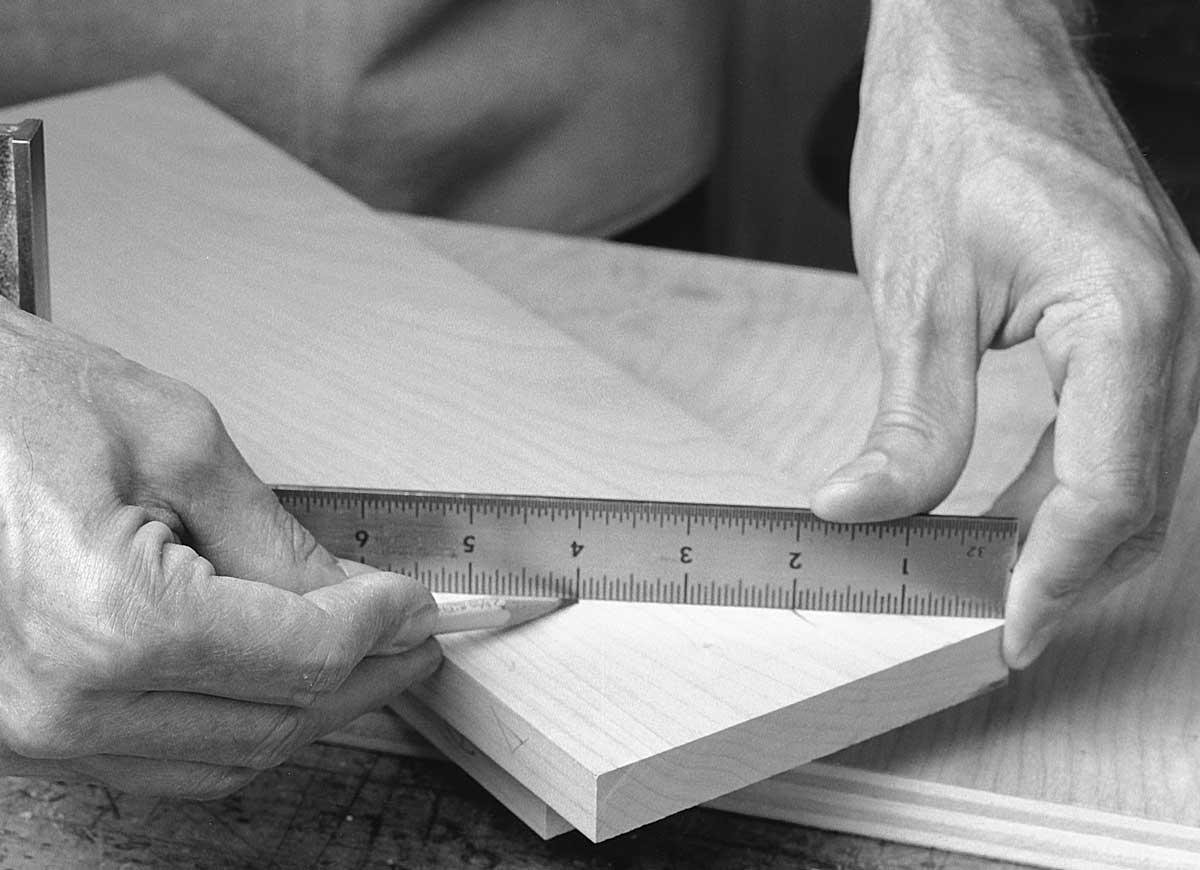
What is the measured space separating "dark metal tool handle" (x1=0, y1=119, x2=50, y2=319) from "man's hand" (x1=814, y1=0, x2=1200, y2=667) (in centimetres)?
71

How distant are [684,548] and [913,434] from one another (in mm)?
239

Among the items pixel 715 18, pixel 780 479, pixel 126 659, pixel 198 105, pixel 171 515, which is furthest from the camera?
pixel 715 18

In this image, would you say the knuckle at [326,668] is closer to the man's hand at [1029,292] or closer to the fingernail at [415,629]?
the fingernail at [415,629]

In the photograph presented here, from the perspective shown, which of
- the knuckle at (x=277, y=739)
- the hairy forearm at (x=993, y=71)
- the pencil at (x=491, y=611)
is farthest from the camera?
the hairy forearm at (x=993, y=71)

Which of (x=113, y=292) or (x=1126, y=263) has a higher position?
(x=1126, y=263)

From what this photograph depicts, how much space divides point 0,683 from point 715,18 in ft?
6.25

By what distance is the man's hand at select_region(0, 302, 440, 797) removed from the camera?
1024 millimetres

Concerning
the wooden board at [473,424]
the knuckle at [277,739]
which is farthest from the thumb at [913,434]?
the knuckle at [277,739]

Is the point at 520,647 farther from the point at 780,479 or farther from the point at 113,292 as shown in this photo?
the point at 113,292

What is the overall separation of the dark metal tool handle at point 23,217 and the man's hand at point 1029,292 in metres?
0.71

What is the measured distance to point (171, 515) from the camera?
3.69ft

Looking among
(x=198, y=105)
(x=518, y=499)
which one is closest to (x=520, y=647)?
(x=518, y=499)

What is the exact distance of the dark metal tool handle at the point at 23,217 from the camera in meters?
1.20

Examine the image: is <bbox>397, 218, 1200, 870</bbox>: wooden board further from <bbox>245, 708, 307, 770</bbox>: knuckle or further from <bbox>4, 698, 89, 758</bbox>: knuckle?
<bbox>4, 698, 89, 758</bbox>: knuckle
